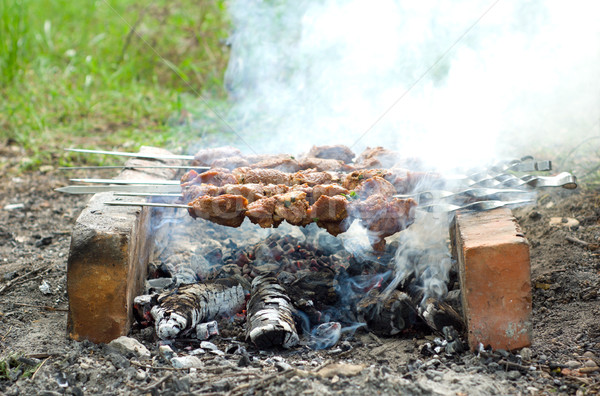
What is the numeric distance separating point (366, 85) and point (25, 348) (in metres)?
4.97

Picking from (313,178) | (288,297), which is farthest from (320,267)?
(313,178)

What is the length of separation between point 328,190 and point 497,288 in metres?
1.20

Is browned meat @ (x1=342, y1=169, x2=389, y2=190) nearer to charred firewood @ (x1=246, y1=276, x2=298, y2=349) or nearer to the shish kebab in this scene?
the shish kebab

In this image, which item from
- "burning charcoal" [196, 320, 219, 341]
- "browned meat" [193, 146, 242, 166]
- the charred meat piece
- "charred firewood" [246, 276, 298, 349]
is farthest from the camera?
"browned meat" [193, 146, 242, 166]

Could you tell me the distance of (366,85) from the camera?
6.87 m

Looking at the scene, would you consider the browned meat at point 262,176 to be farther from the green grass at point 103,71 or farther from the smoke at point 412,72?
the green grass at point 103,71

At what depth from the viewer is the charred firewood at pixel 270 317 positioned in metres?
3.29

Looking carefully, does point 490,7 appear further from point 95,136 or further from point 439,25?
point 95,136

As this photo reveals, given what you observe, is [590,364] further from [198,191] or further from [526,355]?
[198,191]

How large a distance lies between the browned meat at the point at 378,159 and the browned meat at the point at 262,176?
690mm

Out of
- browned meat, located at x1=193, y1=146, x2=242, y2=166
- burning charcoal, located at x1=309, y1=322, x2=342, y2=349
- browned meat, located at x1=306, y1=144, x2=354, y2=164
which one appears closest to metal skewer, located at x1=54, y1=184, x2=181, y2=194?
browned meat, located at x1=193, y1=146, x2=242, y2=166

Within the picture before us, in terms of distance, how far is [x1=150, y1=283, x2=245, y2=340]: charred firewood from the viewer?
340 centimetres

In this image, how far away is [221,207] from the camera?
346cm

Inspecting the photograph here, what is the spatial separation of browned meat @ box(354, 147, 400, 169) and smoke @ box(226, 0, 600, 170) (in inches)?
44.0
